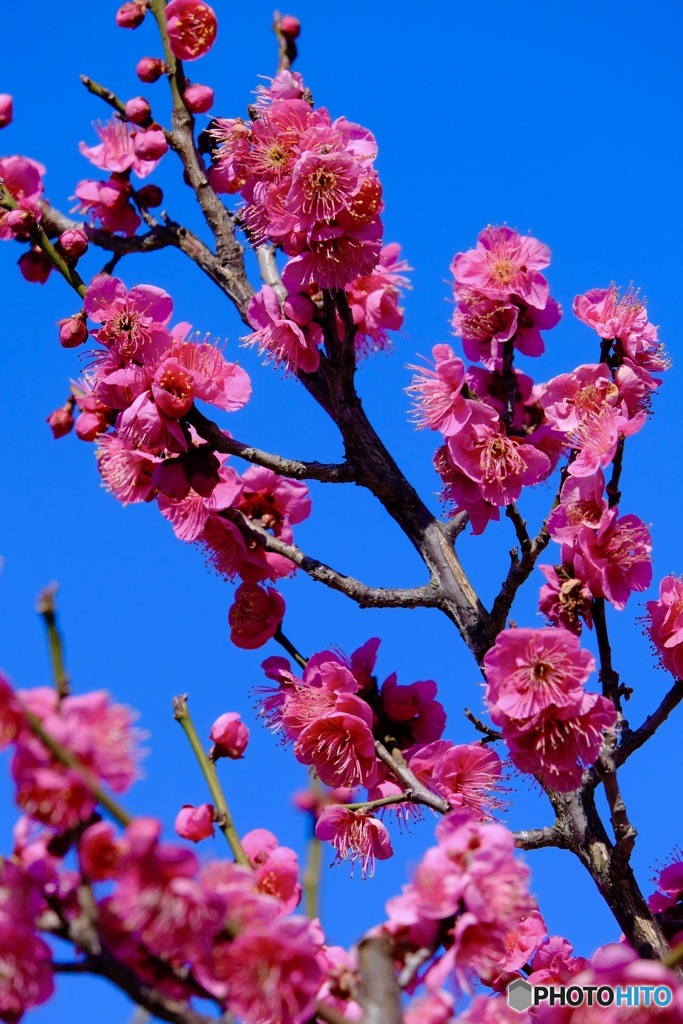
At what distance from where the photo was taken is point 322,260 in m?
3.40

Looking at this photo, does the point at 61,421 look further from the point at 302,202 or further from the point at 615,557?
the point at 615,557

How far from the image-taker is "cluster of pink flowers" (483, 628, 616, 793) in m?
2.72

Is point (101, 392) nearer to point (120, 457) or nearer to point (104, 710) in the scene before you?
point (120, 457)

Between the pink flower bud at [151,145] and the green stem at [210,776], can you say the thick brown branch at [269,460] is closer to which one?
the green stem at [210,776]

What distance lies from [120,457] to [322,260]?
0.86m

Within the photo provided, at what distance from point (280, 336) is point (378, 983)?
2139mm

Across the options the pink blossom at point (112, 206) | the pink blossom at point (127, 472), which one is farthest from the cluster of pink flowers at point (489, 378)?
the pink blossom at point (112, 206)

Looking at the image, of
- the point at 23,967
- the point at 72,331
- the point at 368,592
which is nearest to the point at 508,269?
the point at 368,592

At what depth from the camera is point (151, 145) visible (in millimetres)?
4328

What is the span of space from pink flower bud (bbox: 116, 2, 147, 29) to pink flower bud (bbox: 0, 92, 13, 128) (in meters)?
0.68

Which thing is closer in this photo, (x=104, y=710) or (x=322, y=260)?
(x=104, y=710)

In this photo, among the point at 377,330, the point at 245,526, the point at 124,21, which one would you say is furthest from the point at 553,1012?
the point at 124,21

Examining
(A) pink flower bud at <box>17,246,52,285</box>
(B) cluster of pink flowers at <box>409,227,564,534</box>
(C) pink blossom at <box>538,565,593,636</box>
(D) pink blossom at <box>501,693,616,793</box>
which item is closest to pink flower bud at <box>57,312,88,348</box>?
(A) pink flower bud at <box>17,246,52,285</box>

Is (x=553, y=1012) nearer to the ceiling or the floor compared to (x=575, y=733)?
nearer to the floor
